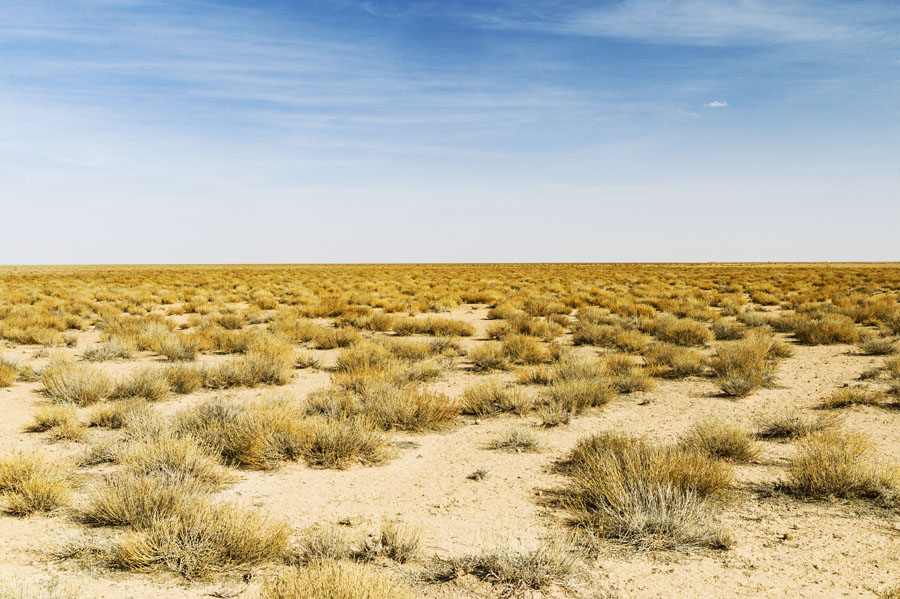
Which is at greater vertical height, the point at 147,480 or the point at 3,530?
the point at 147,480

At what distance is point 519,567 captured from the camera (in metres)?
3.47

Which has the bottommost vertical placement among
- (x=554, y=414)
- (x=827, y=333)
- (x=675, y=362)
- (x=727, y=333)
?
(x=554, y=414)

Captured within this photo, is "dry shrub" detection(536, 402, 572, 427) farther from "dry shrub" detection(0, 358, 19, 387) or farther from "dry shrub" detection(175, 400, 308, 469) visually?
"dry shrub" detection(0, 358, 19, 387)

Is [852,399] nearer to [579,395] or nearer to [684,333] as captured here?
[579,395]

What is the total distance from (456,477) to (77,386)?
6.00 m

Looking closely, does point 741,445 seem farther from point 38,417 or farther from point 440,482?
point 38,417

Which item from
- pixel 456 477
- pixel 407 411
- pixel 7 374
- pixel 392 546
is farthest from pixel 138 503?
pixel 7 374

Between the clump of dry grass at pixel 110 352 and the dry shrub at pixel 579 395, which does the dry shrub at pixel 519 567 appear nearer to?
the dry shrub at pixel 579 395

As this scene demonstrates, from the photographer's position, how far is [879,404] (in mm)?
7660

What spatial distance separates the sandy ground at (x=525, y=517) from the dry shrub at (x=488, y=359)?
3.20m

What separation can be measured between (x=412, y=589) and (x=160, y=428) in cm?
407

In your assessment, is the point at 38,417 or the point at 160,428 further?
the point at 38,417

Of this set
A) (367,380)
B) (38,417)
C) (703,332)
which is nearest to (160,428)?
(38,417)

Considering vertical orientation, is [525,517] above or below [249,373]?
below
